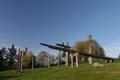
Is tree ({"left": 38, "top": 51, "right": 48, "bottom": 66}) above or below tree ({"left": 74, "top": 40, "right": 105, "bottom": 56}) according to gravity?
below

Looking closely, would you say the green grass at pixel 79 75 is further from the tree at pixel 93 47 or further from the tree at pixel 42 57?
the tree at pixel 93 47

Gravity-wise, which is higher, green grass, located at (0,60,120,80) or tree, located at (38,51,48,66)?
tree, located at (38,51,48,66)

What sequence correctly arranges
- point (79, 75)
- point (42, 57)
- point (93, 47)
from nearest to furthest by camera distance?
point (79, 75), point (42, 57), point (93, 47)

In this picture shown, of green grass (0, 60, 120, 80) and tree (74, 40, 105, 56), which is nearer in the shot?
green grass (0, 60, 120, 80)

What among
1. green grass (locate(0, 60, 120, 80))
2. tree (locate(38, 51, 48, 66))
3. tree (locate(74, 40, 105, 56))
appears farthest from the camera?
tree (locate(74, 40, 105, 56))

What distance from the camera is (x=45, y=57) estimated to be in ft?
220

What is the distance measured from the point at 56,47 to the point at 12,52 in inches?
1847

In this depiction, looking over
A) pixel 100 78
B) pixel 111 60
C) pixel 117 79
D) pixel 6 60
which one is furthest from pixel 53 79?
pixel 6 60

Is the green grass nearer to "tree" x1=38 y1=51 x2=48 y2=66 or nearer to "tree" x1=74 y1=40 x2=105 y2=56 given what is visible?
"tree" x1=38 y1=51 x2=48 y2=66

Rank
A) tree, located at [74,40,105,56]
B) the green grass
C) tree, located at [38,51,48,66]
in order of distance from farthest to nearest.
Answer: tree, located at [74,40,105,56] → tree, located at [38,51,48,66] → the green grass

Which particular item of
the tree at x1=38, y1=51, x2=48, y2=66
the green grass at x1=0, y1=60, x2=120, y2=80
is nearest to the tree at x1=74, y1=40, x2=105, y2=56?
the tree at x1=38, y1=51, x2=48, y2=66

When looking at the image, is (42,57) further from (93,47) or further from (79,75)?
(79,75)

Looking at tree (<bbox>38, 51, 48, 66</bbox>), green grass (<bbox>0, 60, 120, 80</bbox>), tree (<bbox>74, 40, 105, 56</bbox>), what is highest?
tree (<bbox>74, 40, 105, 56</bbox>)

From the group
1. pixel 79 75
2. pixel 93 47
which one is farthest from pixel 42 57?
pixel 79 75
